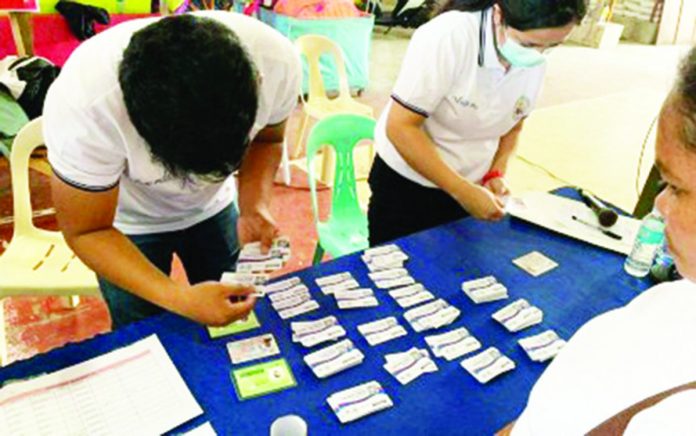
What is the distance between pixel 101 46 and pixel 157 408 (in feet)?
2.17

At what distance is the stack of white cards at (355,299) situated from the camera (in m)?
1.20

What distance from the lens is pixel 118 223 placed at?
1324 millimetres

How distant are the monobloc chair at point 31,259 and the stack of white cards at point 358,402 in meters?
1.03

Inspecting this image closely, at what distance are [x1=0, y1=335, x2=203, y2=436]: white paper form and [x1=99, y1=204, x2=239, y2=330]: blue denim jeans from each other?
1.09ft

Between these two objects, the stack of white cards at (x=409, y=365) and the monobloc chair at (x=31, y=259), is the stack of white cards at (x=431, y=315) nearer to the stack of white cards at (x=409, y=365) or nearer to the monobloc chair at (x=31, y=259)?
the stack of white cards at (x=409, y=365)

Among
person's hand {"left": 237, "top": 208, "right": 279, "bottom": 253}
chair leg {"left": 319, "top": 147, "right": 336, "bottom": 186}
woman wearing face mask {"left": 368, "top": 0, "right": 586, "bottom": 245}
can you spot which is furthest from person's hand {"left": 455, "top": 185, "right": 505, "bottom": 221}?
chair leg {"left": 319, "top": 147, "right": 336, "bottom": 186}

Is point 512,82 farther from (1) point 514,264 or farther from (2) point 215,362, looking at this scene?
(2) point 215,362

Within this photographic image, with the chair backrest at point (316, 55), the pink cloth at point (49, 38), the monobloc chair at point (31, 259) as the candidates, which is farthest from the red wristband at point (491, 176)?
the pink cloth at point (49, 38)

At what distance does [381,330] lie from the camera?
1.14 meters

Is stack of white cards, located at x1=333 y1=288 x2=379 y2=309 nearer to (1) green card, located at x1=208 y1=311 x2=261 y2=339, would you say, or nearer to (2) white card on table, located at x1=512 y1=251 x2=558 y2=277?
(1) green card, located at x1=208 y1=311 x2=261 y2=339

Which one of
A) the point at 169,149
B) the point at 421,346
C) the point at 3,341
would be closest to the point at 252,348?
the point at 421,346

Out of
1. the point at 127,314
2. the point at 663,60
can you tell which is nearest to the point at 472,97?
the point at 127,314

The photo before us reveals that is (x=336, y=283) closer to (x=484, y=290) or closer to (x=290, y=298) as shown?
(x=290, y=298)

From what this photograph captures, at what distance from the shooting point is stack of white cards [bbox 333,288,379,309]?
120 centimetres
